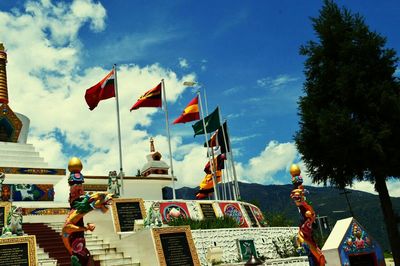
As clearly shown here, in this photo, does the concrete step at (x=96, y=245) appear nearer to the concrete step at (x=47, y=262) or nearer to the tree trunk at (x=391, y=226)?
the concrete step at (x=47, y=262)

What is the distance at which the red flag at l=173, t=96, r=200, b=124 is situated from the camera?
85.5ft

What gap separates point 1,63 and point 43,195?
1162cm

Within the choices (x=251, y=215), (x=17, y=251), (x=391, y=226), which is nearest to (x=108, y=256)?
(x=17, y=251)

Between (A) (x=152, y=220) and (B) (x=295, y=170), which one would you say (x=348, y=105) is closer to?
(B) (x=295, y=170)

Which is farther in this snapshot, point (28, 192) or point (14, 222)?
point (28, 192)

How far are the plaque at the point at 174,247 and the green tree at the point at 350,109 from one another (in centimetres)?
870

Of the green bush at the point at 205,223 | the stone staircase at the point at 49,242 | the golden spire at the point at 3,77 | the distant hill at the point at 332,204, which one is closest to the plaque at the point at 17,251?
the stone staircase at the point at 49,242

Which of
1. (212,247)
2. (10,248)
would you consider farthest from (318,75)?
(10,248)

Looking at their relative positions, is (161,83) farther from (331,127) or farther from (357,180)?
(357,180)

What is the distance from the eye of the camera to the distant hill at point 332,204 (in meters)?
108

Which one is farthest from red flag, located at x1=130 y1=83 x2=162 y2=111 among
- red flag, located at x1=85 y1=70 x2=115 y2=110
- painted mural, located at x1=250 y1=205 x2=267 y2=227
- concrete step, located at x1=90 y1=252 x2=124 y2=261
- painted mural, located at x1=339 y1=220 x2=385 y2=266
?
painted mural, located at x1=339 y1=220 x2=385 y2=266

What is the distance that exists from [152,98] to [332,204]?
114 meters

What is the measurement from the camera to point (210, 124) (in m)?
27.2

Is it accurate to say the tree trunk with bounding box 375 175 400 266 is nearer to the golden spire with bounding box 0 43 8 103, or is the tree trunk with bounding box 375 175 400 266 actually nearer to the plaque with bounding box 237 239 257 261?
the plaque with bounding box 237 239 257 261
